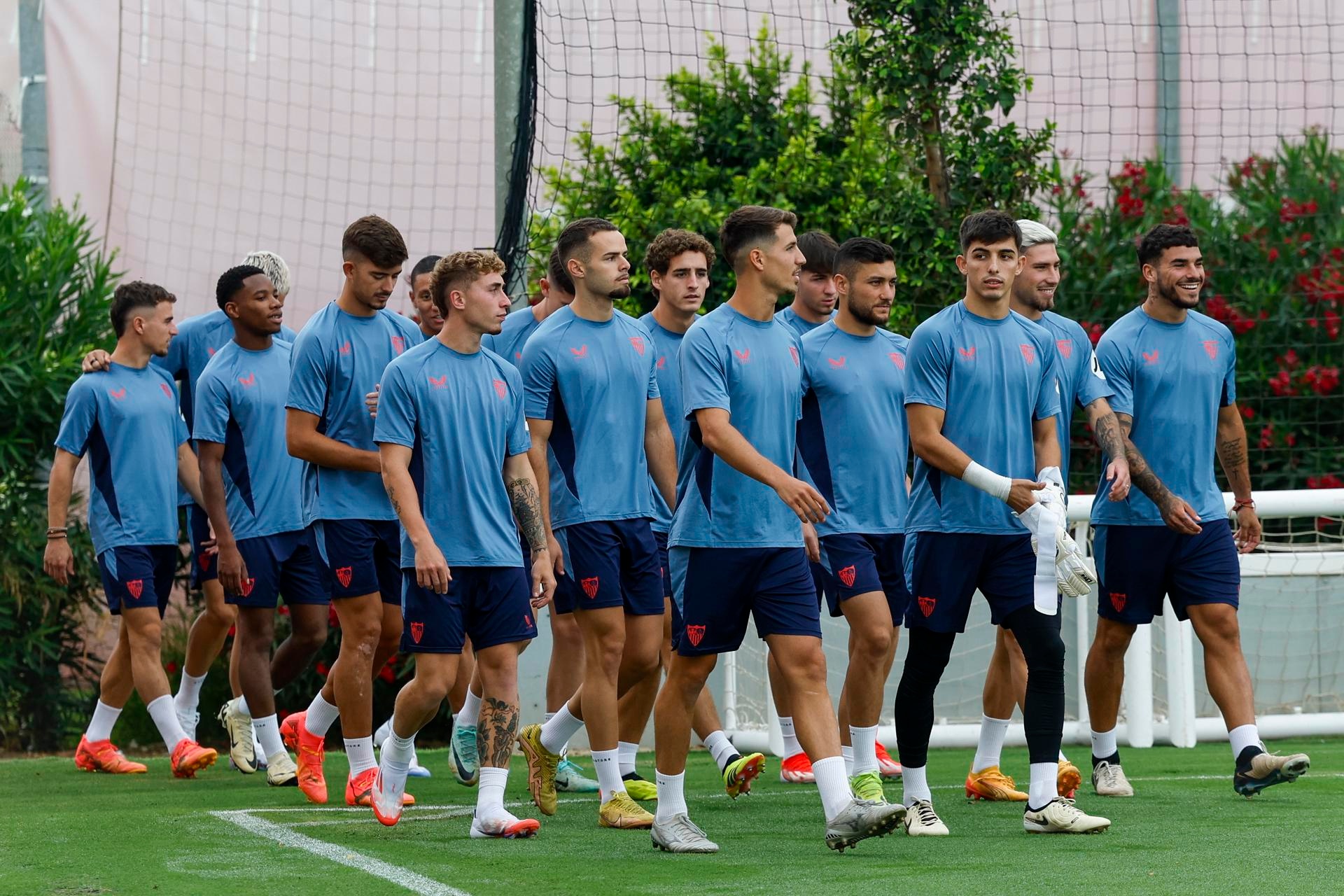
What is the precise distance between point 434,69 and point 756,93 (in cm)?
339

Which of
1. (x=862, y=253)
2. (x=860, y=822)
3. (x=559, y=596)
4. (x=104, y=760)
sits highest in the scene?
(x=862, y=253)

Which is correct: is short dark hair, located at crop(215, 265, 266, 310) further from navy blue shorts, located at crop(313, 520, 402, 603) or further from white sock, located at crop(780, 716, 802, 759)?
white sock, located at crop(780, 716, 802, 759)

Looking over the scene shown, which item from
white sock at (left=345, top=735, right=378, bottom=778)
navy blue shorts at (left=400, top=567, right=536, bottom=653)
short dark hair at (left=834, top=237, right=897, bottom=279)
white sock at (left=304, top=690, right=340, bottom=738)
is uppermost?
short dark hair at (left=834, top=237, right=897, bottom=279)

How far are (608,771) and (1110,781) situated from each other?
218cm

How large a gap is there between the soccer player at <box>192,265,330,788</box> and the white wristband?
136 inches

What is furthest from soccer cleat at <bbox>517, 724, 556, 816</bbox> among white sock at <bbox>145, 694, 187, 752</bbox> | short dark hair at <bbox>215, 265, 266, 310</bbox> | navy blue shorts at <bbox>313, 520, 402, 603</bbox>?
short dark hair at <bbox>215, 265, 266, 310</bbox>

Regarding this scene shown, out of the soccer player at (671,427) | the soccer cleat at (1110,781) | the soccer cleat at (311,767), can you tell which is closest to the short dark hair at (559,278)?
the soccer player at (671,427)

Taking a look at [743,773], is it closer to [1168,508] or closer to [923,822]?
[923,822]

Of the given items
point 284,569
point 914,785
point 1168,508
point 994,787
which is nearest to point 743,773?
point 914,785

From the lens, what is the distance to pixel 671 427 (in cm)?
808

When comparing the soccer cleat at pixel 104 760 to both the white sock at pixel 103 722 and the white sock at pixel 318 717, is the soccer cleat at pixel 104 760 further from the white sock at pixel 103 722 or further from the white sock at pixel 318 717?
the white sock at pixel 318 717

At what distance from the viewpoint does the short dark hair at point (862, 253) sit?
7020 mm

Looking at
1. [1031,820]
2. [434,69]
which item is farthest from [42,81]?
[1031,820]

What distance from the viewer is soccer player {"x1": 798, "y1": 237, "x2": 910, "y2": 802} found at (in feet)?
23.4
